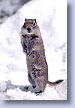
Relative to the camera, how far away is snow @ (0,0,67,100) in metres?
1.67

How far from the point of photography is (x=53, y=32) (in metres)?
1.67

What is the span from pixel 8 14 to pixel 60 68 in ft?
1.32

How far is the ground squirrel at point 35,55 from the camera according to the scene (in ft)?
5.47

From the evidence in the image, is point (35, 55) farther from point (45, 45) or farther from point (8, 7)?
point (8, 7)

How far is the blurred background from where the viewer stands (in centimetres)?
169

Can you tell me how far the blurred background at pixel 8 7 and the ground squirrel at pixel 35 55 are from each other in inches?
3.7

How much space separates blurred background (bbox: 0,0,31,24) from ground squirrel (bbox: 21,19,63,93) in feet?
0.31

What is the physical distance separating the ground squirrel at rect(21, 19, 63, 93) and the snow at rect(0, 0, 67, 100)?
0.02m

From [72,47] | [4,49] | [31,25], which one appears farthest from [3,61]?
[72,47]

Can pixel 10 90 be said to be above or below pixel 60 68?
below

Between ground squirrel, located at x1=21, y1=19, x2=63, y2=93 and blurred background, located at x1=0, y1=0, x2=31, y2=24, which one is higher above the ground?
blurred background, located at x1=0, y1=0, x2=31, y2=24

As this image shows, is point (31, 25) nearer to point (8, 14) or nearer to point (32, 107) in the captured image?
point (8, 14)

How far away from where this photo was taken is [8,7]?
1.69 meters

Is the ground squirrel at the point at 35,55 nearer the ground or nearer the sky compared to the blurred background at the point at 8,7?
nearer the ground
